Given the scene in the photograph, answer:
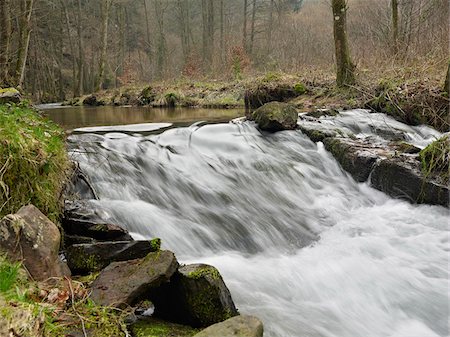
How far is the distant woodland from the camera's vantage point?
434 inches

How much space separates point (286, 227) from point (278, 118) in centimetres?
323

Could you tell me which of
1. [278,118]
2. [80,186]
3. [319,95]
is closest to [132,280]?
[80,186]

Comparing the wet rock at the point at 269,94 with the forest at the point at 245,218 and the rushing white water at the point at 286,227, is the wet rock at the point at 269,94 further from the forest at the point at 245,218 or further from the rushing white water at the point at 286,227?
the rushing white water at the point at 286,227

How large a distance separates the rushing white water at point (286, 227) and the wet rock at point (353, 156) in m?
0.15

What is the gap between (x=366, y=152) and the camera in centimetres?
578

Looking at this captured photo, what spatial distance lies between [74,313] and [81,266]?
74 centimetres

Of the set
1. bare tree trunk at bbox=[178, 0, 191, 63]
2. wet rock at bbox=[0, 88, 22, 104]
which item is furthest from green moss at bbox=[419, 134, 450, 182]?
bare tree trunk at bbox=[178, 0, 191, 63]

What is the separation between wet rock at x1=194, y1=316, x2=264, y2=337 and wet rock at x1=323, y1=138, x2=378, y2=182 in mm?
4127

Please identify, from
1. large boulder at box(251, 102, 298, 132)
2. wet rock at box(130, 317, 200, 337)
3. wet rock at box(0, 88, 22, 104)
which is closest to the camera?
wet rock at box(130, 317, 200, 337)

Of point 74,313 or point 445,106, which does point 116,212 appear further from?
point 445,106

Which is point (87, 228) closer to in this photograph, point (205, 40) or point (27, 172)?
point (27, 172)

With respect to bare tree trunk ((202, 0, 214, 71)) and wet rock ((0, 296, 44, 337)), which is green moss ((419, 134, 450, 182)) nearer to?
wet rock ((0, 296, 44, 337))

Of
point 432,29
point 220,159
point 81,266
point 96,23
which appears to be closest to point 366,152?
point 220,159

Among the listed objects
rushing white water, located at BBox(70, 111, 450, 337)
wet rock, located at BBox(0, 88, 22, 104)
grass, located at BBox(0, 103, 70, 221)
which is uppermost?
wet rock, located at BBox(0, 88, 22, 104)
